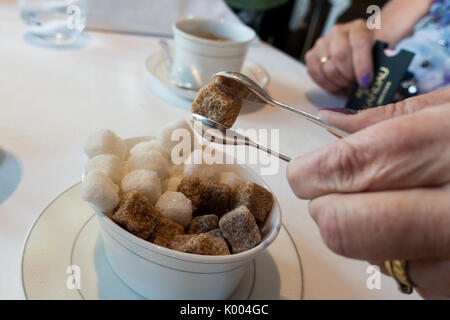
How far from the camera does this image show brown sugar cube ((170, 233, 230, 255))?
0.42m

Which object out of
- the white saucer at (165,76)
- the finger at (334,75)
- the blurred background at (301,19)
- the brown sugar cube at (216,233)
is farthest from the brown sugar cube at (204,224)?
the blurred background at (301,19)

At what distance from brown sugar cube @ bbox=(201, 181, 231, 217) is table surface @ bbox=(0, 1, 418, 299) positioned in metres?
0.16

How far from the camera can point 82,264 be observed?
1.61 feet

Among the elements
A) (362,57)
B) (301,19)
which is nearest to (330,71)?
(362,57)

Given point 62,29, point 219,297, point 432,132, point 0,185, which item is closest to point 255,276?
point 219,297

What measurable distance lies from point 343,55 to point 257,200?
74 cm

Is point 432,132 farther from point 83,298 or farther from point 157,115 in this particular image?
point 157,115

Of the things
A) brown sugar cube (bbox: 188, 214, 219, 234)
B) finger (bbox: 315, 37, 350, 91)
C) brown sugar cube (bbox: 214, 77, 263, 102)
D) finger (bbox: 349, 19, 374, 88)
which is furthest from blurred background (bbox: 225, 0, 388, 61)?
brown sugar cube (bbox: 188, 214, 219, 234)

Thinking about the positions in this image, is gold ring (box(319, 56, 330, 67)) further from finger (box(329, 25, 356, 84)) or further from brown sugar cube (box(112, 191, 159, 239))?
brown sugar cube (box(112, 191, 159, 239))

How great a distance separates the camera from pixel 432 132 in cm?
35

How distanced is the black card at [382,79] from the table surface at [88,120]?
0.38 feet

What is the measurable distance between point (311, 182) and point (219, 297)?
0.68ft

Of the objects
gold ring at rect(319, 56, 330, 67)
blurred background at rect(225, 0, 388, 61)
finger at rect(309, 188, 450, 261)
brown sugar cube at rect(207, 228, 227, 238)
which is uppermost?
finger at rect(309, 188, 450, 261)

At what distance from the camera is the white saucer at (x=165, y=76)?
0.91 metres
